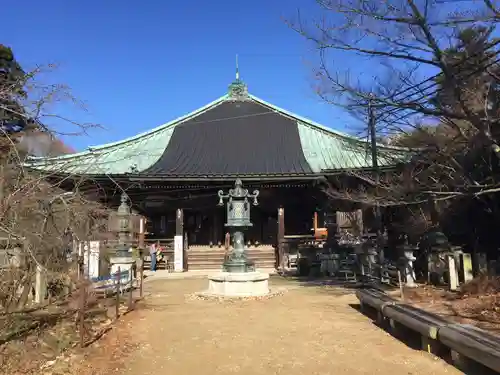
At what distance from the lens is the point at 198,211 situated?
22.2m

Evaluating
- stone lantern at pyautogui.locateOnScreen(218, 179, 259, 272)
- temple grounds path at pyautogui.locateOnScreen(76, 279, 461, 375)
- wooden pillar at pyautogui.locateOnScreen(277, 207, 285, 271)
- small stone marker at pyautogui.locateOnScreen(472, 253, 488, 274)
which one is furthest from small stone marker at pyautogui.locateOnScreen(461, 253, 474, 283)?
wooden pillar at pyautogui.locateOnScreen(277, 207, 285, 271)

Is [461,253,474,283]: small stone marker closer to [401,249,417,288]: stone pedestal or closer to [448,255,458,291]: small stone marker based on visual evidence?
[448,255,458,291]: small stone marker

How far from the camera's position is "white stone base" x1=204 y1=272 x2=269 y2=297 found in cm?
1138

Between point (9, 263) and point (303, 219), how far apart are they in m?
17.5

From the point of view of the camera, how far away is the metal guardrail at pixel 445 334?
4562 mm

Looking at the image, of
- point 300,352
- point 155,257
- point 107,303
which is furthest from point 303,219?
point 300,352

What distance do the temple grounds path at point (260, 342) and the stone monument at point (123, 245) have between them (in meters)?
5.18

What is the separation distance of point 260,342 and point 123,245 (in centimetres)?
1027

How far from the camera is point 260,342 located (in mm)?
6637

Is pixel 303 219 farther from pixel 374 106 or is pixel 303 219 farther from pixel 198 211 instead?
pixel 374 106

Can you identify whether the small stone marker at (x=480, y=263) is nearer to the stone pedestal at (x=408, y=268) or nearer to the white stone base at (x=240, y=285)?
the stone pedestal at (x=408, y=268)

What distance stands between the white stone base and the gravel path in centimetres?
93

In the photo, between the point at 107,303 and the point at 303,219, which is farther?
the point at 303,219

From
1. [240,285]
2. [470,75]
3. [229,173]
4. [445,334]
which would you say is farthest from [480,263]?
[229,173]
